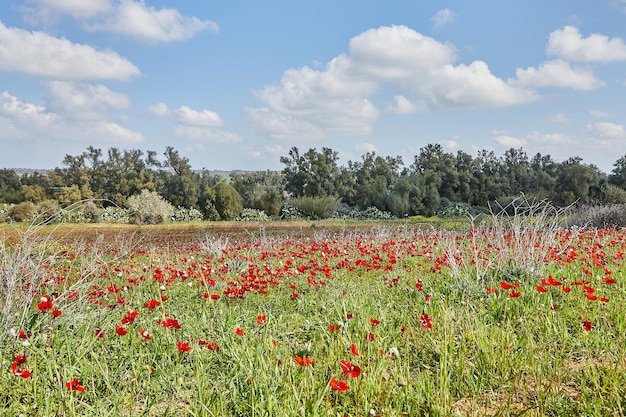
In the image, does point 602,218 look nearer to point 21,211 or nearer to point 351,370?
point 351,370

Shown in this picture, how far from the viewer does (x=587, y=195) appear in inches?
1093

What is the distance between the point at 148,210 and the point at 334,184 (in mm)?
14390

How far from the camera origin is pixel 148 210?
83.9 feet

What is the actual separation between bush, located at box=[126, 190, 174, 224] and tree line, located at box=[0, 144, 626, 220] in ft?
11.8

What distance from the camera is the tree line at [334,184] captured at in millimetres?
29750

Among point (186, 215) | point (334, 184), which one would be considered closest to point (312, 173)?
point (334, 184)

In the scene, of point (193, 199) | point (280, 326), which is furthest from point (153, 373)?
point (193, 199)

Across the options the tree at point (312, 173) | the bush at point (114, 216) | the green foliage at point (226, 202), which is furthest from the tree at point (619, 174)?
the bush at point (114, 216)

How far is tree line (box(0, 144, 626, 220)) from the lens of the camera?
29750 mm

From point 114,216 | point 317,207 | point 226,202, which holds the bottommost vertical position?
point 114,216

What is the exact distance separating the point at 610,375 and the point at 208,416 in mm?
2302

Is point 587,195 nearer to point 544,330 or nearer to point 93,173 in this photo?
point 544,330

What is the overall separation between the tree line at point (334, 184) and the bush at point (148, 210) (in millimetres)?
3583

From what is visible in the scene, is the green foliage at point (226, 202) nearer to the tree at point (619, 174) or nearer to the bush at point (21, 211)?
the bush at point (21, 211)
